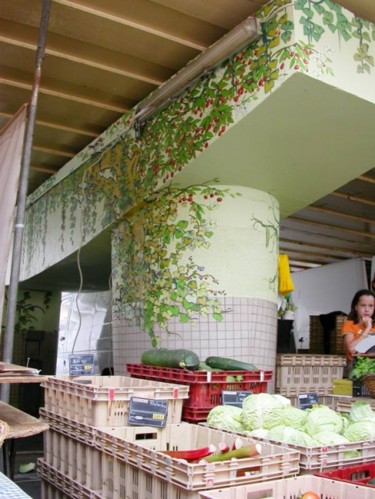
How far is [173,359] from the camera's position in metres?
4.04

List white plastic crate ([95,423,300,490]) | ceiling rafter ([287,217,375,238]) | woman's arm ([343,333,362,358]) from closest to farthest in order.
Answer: white plastic crate ([95,423,300,490]) < woman's arm ([343,333,362,358]) < ceiling rafter ([287,217,375,238])

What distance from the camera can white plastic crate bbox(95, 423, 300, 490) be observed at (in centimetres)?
216

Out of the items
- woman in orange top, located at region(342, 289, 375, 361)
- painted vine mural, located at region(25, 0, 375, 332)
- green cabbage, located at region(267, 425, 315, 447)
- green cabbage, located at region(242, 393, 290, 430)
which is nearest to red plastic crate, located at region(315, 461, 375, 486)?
green cabbage, located at region(267, 425, 315, 447)

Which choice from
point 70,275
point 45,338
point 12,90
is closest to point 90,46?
point 12,90

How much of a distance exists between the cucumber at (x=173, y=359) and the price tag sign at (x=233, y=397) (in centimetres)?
33

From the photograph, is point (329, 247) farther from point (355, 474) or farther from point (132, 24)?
point (355, 474)

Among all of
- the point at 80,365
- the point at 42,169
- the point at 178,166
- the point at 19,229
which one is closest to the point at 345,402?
the point at 80,365

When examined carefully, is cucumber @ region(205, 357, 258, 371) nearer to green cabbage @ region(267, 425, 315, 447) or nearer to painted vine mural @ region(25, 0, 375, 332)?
painted vine mural @ region(25, 0, 375, 332)

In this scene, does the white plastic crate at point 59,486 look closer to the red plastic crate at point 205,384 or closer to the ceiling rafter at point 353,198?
the red plastic crate at point 205,384

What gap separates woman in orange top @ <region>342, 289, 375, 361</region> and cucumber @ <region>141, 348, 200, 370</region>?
224 cm

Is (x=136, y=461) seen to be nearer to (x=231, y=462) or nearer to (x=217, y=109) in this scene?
(x=231, y=462)

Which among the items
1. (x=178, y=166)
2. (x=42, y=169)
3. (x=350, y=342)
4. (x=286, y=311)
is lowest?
(x=350, y=342)

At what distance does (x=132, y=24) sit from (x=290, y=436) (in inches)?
128

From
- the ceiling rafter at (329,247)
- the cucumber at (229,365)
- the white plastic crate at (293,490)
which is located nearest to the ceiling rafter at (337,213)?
the ceiling rafter at (329,247)
